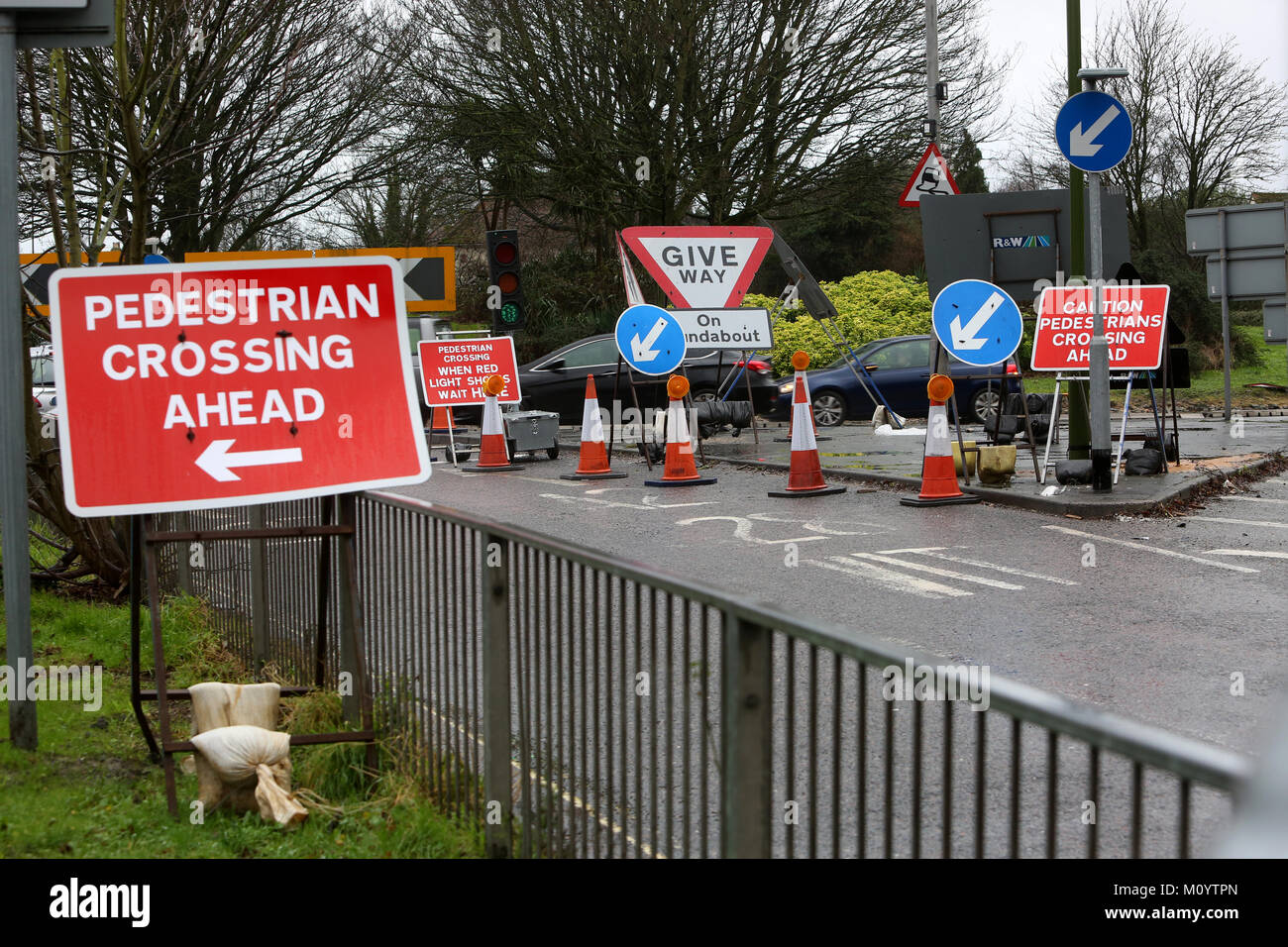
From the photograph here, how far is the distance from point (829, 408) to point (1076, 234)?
947cm

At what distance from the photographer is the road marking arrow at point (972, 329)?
41.3 ft

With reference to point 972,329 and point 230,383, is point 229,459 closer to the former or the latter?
point 230,383

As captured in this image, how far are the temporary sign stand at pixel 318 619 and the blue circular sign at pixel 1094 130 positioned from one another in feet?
28.6

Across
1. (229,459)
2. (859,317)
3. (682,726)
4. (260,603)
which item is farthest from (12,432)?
(859,317)

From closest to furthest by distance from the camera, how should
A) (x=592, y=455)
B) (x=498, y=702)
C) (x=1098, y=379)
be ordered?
(x=498, y=702)
(x=1098, y=379)
(x=592, y=455)

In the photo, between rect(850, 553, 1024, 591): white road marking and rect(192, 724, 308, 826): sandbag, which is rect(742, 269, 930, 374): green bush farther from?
rect(192, 724, 308, 826): sandbag

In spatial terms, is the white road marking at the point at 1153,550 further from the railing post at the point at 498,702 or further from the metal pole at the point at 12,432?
the metal pole at the point at 12,432

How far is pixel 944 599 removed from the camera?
7.96 metres

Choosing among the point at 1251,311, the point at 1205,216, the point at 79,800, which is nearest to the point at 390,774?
the point at 79,800

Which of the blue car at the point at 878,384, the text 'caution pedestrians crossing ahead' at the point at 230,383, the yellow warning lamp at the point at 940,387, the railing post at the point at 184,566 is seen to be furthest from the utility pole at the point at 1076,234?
the text 'caution pedestrians crossing ahead' at the point at 230,383

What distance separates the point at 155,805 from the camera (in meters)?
4.73

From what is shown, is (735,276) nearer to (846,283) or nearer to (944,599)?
(944,599)

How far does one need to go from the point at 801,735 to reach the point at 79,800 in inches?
103

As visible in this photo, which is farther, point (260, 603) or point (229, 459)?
point (260, 603)
